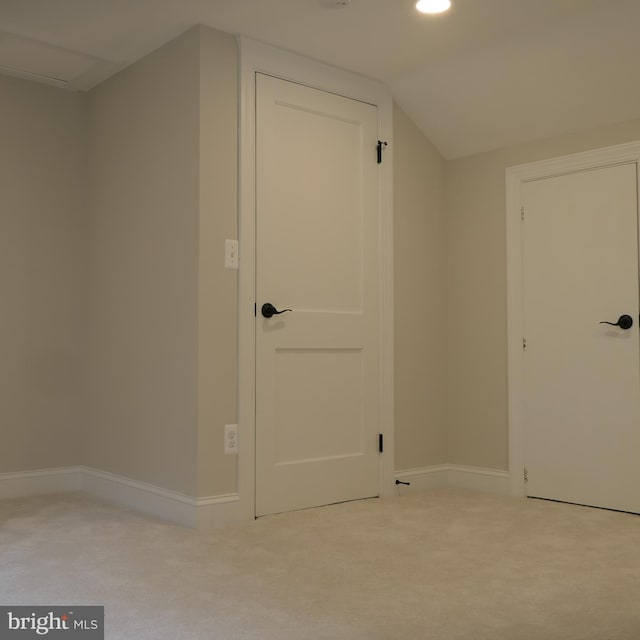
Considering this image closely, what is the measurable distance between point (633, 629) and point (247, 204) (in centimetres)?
234

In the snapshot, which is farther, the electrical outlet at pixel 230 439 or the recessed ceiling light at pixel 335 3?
the electrical outlet at pixel 230 439

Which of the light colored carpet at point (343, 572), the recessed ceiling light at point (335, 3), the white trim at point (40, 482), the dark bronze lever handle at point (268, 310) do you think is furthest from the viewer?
the white trim at point (40, 482)

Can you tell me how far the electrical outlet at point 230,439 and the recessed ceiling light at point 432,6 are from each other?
200cm

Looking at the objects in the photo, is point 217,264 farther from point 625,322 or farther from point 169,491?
point 625,322

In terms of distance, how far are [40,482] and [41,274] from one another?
1.13 metres

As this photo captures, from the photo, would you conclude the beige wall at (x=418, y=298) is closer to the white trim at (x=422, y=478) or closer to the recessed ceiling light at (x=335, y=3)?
the white trim at (x=422, y=478)

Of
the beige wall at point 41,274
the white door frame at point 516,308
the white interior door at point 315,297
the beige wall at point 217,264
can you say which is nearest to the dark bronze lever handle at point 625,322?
the white door frame at point 516,308

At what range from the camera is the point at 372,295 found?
4.02m

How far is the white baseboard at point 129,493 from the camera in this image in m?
3.33

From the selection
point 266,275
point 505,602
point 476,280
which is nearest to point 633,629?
point 505,602

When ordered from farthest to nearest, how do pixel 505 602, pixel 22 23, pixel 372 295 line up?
pixel 372 295 → pixel 22 23 → pixel 505 602

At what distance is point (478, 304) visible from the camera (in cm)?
432

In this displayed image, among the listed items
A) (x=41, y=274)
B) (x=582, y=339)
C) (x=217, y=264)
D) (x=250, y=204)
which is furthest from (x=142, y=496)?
(x=582, y=339)

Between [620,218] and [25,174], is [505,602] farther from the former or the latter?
[25,174]
